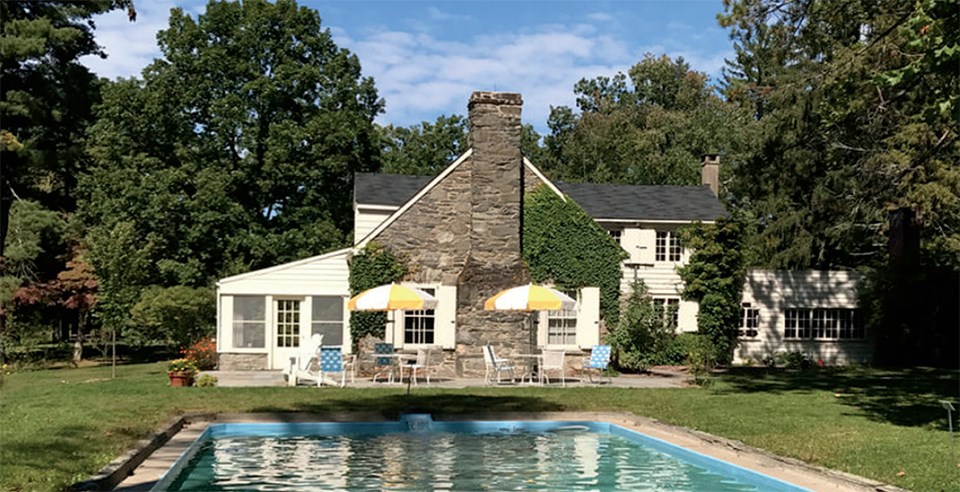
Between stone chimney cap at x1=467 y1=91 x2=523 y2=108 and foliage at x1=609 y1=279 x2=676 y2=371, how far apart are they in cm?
699

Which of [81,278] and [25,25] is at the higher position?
[25,25]

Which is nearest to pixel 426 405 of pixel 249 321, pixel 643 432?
pixel 643 432

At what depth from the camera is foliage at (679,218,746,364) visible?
26.3m

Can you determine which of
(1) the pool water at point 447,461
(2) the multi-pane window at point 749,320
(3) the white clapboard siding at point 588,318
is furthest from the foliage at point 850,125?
(3) the white clapboard siding at point 588,318

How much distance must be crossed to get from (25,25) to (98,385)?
47.0ft

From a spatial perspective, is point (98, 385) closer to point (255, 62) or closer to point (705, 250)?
point (705, 250)

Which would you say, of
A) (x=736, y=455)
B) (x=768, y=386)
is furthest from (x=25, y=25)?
(x=736, y=455)

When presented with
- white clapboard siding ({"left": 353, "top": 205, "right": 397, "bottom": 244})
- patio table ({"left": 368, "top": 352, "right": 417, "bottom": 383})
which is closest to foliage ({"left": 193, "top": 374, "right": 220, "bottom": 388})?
patio table ({"left": 368, "top": 352, "right": 417, "bottom": 383})

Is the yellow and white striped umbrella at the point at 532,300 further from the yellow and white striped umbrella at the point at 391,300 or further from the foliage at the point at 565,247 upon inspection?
the foliage at the point at 565,247

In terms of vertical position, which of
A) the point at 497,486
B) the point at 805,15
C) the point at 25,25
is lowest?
the point at 497,486

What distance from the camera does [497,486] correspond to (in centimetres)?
991

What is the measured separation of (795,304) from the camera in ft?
92.2

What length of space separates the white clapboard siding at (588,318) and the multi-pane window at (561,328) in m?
0.22

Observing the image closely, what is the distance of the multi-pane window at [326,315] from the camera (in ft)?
76.7
